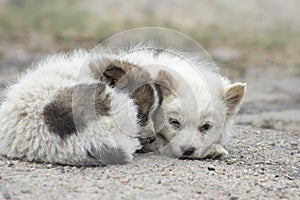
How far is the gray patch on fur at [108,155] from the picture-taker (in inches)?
264

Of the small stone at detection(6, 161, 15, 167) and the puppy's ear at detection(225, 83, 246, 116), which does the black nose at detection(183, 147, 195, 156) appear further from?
the small stone at detection(6, 161, 15, 167)

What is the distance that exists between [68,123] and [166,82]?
1.50 meters

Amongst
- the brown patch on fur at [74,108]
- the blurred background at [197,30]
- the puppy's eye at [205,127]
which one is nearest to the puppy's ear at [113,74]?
the brown patch on fur at [74,108]

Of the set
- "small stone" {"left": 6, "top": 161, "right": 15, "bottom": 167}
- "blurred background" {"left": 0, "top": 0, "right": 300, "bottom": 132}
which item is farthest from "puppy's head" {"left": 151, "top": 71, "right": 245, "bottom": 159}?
"blurred background" {"left": 0, "top": 0, "right": 300, "bottom": 132}

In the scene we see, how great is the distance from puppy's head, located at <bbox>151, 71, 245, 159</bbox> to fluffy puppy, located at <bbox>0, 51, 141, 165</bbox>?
1.87 ft

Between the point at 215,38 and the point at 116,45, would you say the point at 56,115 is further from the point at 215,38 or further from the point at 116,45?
the point at 215,38

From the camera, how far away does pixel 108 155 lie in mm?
6758

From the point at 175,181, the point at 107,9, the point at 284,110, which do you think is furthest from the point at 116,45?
the point at 107,9

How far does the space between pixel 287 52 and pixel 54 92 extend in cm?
1355

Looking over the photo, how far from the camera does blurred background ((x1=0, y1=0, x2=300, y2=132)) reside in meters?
16.8

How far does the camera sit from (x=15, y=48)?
19.3 m

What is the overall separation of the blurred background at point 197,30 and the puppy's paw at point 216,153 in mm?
5770

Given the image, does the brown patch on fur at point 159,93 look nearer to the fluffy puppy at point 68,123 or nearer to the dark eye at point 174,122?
the dark eye at point 174,122

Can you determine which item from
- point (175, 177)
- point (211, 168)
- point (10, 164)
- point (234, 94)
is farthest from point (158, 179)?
point (234, 94)
